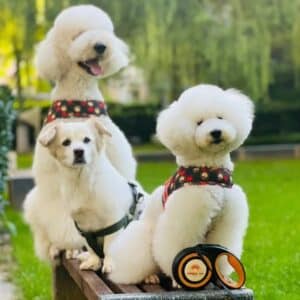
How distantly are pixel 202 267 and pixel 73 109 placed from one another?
183 centimetres

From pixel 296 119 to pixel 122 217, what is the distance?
73.8ft

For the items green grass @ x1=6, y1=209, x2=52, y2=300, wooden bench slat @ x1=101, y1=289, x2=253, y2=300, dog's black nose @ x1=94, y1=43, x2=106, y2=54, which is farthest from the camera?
green grass @ x1=6, y1=209, x2=52, y2=300

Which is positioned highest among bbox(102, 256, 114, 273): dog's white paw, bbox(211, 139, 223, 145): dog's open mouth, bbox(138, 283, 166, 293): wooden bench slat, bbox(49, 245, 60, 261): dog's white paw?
bbox(211, 139, 223, 145): dog's open mouth

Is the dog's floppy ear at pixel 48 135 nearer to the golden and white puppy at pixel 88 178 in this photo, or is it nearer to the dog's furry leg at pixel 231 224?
the golden and white puppy at pixel 88 178

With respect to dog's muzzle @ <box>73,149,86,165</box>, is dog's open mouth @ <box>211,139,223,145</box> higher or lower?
higher

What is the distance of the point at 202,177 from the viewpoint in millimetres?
3389

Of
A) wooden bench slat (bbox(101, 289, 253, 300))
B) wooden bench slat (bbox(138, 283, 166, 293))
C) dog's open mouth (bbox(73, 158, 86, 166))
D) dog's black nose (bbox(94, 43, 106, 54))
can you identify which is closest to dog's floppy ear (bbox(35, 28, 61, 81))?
dog's black nose (bbox(94, 43, 106, 54))

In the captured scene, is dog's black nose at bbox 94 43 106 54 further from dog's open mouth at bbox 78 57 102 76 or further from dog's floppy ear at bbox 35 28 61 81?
dog's floppy ear at bbox 35 28 61 81

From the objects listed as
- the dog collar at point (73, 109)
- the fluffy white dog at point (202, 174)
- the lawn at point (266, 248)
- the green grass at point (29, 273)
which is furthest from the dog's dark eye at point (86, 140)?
the green grass at point (29, 273)

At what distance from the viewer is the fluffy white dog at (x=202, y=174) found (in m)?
3.30

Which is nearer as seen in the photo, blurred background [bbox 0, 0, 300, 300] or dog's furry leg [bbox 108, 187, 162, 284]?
dog's furry leg [bbox 108, 187, 162, 284]

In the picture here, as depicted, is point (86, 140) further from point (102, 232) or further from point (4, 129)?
point (4, 129)

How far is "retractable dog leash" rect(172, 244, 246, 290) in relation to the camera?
3305mm

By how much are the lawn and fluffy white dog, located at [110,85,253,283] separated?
1.92 m
